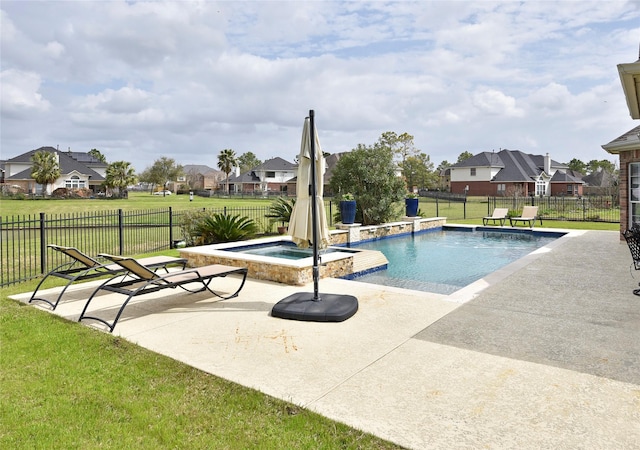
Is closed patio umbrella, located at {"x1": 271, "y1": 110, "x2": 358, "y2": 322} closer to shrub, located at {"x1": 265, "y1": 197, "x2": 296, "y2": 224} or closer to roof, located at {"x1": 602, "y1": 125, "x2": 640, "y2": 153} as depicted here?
shrub, located at {"x1": 265, "y1": 197, "x2": 296, "y2": 224}

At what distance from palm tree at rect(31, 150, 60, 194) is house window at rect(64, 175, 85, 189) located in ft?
14.8

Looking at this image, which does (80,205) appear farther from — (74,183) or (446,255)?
(446,255)

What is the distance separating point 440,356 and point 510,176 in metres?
58.9

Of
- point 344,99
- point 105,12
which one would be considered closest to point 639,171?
point 344,99

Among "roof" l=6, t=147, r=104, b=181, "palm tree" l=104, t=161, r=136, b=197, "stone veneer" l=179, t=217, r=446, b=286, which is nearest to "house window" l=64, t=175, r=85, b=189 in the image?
"roof" l=6, t=147, r=104, b=181

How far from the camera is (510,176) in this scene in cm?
5716

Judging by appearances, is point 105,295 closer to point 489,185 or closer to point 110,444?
point 110,444

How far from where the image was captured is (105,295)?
6715 mm

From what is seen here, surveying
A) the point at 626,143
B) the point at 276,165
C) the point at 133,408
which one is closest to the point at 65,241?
the point at 133,408

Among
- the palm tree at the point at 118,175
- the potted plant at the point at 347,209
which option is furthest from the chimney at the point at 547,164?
the palm tree at the point at 118,175

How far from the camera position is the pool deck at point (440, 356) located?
2941mm

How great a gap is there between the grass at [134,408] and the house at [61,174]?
62.1m

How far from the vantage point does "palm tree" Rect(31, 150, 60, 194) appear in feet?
177

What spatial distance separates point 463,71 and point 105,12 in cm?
1264
